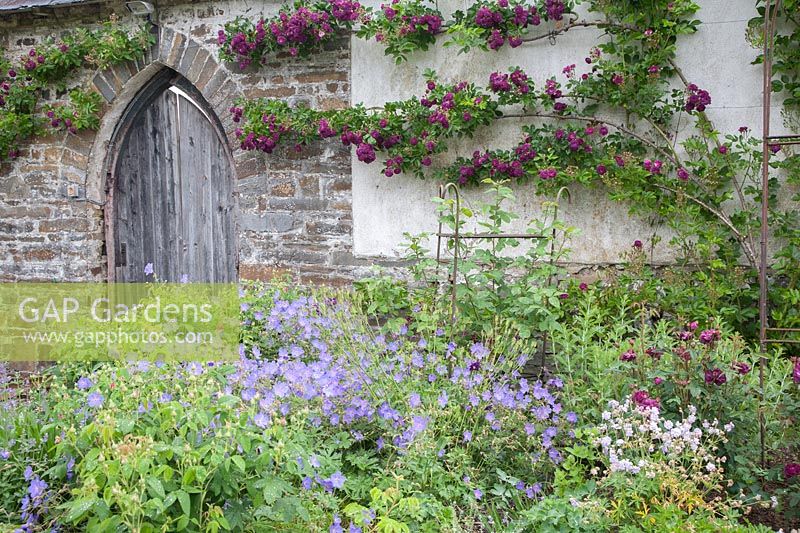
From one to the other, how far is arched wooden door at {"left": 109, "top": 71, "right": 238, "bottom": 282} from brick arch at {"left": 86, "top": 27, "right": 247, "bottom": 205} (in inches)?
4.3

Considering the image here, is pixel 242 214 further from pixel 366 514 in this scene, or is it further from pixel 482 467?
pixel 366 514

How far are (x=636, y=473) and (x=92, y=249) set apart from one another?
17.3 feet

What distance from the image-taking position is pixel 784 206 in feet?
15.2

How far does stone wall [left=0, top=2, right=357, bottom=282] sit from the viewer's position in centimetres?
572

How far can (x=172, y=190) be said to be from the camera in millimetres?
6453

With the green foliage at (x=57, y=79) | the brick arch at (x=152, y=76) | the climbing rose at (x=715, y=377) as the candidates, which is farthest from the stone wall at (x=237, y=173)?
the climbing rose at (x=715, y=377)

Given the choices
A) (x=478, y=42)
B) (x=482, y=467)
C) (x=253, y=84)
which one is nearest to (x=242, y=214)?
(x=253, y=84)

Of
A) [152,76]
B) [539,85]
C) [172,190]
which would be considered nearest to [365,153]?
[539,85]

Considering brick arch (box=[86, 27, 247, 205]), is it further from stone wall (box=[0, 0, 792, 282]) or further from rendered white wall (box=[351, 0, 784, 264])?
rendered white wall (box=[351, 0, 784, 264])

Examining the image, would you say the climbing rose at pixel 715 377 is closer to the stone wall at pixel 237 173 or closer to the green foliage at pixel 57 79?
the stone wall at pixel 237 173

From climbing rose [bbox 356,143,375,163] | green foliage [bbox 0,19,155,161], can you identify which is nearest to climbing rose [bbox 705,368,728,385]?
climbing rose [bbox 356,143,375,163]

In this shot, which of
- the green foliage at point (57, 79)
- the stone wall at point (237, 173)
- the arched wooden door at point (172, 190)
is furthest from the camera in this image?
the arched wooden door at point (172, 190)

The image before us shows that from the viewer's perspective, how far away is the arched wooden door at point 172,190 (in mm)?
6281

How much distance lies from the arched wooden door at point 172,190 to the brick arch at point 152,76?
108mm
